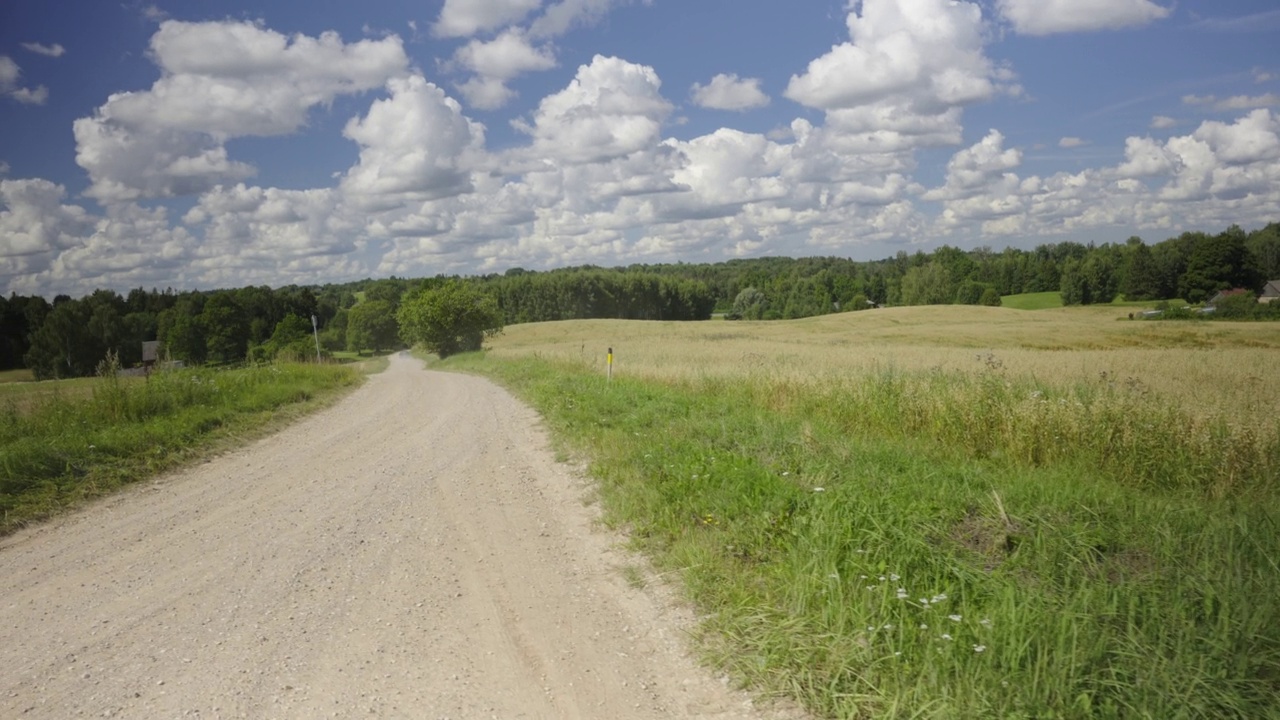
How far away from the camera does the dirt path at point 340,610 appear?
13.2 feet

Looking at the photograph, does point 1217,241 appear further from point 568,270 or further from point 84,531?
point 568,270

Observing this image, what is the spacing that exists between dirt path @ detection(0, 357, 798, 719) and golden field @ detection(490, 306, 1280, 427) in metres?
7.96

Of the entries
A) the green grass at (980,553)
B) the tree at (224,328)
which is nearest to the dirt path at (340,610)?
the green grass at (980,553)

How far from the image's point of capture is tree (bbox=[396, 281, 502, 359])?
55531 mm

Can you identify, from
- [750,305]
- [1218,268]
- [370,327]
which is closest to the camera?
[1218,268]

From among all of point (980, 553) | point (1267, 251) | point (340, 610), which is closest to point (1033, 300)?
point (1267, 251)

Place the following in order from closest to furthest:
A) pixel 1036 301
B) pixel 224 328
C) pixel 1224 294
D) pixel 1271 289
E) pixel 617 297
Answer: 1. pixel 224 328
2. pixel 1271 289
3. pixel 1224 294
4. pixel 1036 301
5. pixel 617 297

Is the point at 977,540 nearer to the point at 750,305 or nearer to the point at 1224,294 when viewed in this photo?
the point at 1224,294

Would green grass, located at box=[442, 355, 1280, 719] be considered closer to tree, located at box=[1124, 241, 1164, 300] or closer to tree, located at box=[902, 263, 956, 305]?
tree, located at box=[1124, 241, 1164, 300]

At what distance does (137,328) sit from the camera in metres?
39.2

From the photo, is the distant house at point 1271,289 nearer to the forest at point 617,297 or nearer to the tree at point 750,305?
the forest at point 617,297

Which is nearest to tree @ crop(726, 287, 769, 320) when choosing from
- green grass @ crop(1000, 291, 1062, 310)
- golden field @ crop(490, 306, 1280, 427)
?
green grass @ crop(1000, 291, 1062, 310)

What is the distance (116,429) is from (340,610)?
8.83 m

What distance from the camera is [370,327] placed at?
98125 mm
